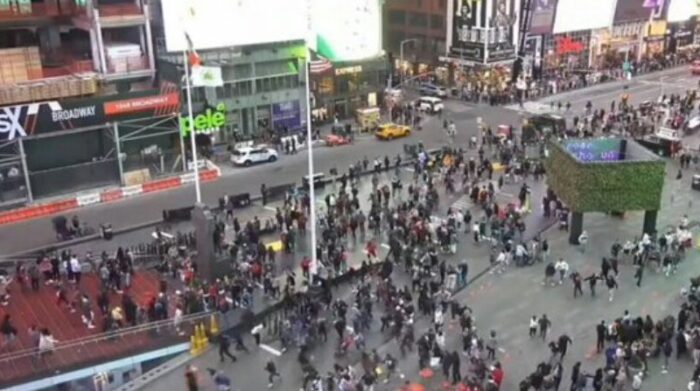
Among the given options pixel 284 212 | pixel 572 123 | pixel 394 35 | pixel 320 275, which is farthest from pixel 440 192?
pixel 394 35

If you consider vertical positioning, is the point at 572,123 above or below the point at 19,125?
below

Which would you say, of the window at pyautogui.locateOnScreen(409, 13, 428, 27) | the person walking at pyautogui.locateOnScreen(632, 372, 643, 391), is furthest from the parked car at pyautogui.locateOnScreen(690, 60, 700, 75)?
the person walking at pyautogui.locateOnScreen(632, 372, 643, 391)

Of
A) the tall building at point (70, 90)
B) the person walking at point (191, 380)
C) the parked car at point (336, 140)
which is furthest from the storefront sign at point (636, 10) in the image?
Result: the person walking at point (191, 380)

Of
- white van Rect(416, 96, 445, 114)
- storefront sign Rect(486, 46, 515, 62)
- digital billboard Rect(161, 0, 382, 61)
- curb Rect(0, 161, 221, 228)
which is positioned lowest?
curb Rect(0, 161, 221, 228)

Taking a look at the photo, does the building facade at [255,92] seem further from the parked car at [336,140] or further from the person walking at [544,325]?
the person walking at [544,325]

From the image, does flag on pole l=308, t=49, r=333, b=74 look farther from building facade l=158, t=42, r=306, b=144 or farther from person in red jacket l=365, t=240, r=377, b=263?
person in red jacket l=365, t=240, r=377, b=263

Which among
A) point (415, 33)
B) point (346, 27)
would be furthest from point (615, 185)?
point (415, 33)

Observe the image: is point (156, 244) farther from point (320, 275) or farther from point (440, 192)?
point (440, 192)
